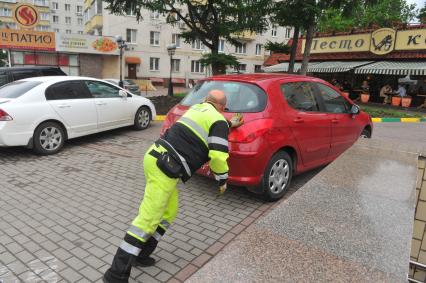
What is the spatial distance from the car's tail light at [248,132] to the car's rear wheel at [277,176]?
1.50ft

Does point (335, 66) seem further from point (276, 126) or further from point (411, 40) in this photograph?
point (276, 126)

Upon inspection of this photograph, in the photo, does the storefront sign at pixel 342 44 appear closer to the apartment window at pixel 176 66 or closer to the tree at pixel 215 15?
the tree at pixel 215 15

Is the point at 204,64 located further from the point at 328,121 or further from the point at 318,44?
the point at 318,44

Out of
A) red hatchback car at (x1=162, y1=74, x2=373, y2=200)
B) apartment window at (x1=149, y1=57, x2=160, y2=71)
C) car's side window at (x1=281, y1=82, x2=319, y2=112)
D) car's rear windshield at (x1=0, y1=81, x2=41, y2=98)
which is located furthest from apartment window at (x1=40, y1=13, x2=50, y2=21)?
car's side window at (x1=281, y1=82, x2=319, y2=112)

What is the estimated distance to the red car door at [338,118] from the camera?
5.72 metres

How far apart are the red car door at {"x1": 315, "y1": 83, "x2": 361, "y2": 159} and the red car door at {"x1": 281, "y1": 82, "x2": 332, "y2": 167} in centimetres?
16

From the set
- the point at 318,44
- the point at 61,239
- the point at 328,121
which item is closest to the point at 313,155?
the point at 328,121

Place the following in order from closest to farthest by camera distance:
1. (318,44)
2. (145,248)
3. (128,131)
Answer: (145,248), (128,131), (318,44)

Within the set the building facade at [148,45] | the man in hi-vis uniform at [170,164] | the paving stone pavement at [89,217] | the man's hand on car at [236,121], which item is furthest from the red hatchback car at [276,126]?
the building facade at [148,45]

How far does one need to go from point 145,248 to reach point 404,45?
70.1 ft

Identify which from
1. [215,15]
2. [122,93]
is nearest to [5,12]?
[215,15]

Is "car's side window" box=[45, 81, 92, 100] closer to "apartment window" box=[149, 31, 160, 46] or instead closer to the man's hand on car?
the man's hand on car

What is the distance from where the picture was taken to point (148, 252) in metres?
3.21

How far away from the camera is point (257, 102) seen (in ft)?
15.3
